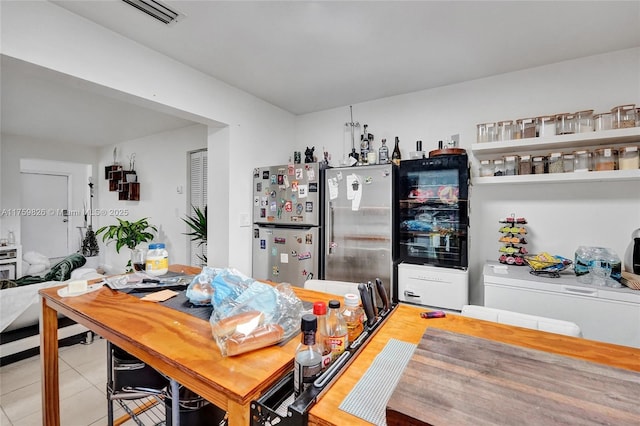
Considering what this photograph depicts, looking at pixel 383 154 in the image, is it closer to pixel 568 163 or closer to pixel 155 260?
pixel 568 163

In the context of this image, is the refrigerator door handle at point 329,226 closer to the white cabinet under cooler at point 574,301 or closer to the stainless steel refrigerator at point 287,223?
the stainless steel refrigerator at point 287,223

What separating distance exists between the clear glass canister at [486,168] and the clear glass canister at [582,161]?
0.59m

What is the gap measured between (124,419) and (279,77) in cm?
301

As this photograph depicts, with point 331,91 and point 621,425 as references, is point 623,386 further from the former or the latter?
point 331,91

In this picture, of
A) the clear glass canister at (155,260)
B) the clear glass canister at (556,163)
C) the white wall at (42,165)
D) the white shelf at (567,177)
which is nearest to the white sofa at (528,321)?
the white shelf at (567,177)

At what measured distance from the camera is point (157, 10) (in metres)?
1.88

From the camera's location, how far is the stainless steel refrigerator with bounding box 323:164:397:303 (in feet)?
8.60

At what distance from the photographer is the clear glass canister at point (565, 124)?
231 cm

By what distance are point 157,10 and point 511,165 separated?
120 inches

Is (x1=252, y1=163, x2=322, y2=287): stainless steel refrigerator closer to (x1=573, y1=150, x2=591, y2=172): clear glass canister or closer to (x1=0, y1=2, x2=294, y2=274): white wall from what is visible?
(x1=0, y1=2, x2=294, y2=274): white wall

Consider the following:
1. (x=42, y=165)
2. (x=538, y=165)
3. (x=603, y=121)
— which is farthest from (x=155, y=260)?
(x=42, y=165)

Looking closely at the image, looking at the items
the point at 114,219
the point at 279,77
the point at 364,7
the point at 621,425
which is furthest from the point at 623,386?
the point at 114,219

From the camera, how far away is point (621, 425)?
520 millimetres

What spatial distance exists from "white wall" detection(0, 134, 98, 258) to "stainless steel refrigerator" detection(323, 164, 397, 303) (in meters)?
5.72
